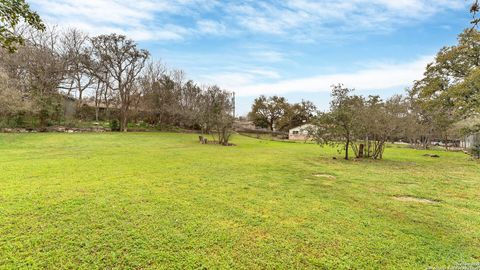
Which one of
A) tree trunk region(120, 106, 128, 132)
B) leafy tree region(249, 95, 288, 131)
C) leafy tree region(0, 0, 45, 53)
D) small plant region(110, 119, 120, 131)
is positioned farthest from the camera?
leafy tree region(249, 95, 288, 131)

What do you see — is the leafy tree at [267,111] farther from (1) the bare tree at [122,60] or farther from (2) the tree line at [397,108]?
(2) the tree line at [397,108]

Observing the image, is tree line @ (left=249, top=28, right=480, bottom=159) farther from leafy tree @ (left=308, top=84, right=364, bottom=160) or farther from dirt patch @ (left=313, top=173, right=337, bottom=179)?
dirt patch @ (left=313, top=173, right=337, bottom=179)

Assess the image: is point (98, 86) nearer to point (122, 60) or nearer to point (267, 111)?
point (122, 60)

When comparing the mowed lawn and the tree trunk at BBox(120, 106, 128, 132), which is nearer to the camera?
the mowed lawn

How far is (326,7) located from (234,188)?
8.18 meters

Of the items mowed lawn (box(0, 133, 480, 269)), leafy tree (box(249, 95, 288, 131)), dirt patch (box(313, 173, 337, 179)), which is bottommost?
mowed lawn (box(0, 133, 480, 269))

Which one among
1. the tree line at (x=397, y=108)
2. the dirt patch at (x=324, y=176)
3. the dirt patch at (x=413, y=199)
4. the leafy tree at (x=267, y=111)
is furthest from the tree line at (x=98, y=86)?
the dirt patch at (x=413, y=199)

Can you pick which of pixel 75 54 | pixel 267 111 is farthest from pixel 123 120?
pixel 267 111

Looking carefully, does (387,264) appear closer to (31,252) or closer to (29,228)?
(31,252)

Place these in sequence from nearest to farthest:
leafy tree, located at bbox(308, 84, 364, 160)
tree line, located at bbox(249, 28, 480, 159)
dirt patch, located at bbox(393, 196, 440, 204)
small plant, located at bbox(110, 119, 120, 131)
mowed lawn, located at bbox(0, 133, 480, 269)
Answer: mowed lawn, located at bbox(0, 133, 480, 269) < dirt patch, located at bbox(393, 196, 440, 204) < leafy tree, located at bbox(308, 84, 364, 160) < tree line, located at bbox(249, 28, 480, 159) < small plant, located at bbox(110, 119, 120, 131)

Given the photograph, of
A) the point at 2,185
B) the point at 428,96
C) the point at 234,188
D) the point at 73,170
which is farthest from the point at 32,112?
the point at 428,96

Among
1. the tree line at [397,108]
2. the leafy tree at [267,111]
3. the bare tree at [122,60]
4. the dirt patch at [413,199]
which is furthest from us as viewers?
the leafy tree at [267,111]

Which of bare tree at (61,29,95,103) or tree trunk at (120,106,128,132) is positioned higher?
bare tree at (61,29,95,103)

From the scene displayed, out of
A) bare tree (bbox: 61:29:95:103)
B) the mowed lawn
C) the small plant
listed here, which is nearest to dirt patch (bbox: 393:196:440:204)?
the mowed lawn
